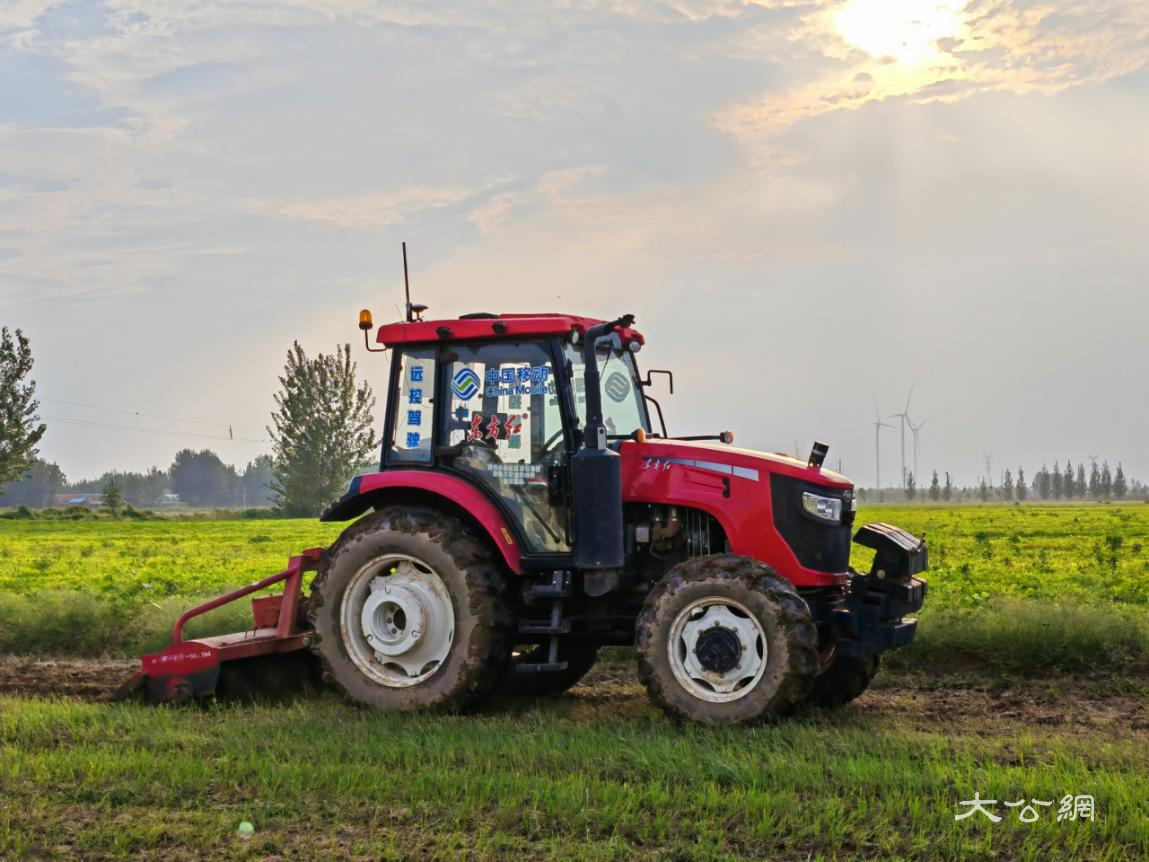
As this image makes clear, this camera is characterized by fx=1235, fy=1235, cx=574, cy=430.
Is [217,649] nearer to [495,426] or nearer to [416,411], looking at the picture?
[416,411]

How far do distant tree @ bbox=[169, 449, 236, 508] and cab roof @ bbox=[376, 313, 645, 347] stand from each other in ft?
519

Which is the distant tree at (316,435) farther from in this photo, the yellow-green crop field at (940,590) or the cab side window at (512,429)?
the cab side window at (512,429)

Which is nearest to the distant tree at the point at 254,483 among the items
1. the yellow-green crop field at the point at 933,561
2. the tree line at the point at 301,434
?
the tree line at the point at 301,434

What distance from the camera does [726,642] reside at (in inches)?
311

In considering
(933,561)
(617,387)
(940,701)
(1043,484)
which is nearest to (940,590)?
(940,701)

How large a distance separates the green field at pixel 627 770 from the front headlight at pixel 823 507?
134 cm

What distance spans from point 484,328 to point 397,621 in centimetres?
224

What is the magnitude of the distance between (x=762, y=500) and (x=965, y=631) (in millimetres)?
3425

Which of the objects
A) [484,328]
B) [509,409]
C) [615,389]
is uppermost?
[484,328]

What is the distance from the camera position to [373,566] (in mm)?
9016

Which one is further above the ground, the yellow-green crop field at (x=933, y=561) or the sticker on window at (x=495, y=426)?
the sticker on window at (x=495, y=426)

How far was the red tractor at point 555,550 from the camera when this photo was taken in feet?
26.4

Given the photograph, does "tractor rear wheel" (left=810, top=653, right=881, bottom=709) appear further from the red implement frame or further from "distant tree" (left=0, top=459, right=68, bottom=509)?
"distant tree" (left=0, top=459, right=68, bottom=509)

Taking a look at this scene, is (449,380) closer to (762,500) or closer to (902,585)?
(762,500)
